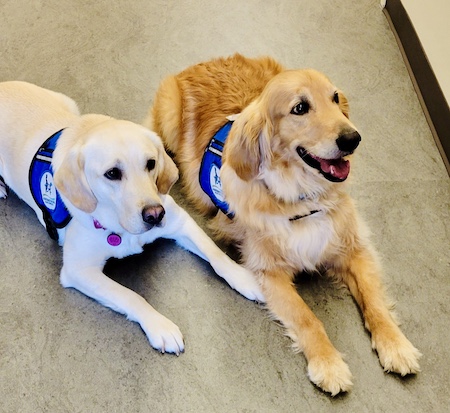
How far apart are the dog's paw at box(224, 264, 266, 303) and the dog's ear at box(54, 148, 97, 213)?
552 millimetres

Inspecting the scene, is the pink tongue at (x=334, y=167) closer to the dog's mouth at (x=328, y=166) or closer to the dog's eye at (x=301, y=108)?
the dog's mouth at (x=328, y=166)

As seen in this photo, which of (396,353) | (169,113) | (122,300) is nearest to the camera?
(396,353)

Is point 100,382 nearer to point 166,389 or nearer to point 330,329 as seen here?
point 166,389

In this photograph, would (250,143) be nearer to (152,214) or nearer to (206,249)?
(152,214)

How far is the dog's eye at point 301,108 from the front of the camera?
1.60 metres

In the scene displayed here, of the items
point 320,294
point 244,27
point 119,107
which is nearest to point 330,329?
point 320,294

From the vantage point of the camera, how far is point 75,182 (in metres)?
1.59

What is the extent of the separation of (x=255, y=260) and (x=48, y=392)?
78 cm

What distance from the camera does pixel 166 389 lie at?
168 centimetres

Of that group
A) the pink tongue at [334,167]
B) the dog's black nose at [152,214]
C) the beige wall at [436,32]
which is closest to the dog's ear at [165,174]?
the dog's black nose at [152,214]

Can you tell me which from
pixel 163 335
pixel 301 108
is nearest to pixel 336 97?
pixel 301 108

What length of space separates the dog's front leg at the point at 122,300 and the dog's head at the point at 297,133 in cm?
54

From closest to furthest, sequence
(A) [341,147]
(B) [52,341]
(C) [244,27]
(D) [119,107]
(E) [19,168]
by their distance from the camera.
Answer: (A) [341,147]
(B) [52,341]
(E) [19,168]
(D) [119,107]
(C) [244,27]

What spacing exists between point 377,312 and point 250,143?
2.21 ft
